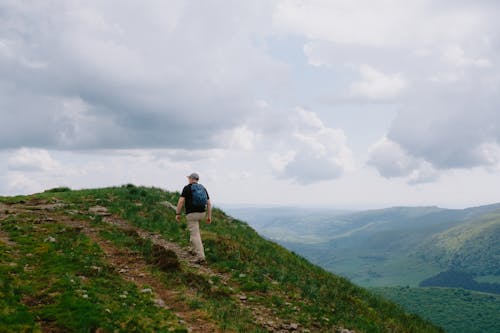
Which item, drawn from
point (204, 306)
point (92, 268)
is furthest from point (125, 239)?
point (204, 306)

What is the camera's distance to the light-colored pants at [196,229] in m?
18.3

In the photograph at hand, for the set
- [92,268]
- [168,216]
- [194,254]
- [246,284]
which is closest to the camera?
[92,268]

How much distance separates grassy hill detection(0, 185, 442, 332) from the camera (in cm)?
1112

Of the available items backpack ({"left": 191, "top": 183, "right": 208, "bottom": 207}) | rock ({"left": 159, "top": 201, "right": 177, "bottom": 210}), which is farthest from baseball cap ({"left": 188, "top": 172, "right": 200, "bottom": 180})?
rock ({"left": 159, "top": 201, "right": 177, "bottom": 210})

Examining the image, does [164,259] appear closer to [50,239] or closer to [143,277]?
[143,277]

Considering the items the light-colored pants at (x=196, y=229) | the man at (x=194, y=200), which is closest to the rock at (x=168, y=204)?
the light-colored pants at (x=196, y=229)

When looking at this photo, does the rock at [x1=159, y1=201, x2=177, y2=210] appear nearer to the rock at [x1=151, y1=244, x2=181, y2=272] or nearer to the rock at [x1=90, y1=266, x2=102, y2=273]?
the rock at [x1=151, y1=244, x2=181, y2=272]

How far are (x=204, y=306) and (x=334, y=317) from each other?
529 cm

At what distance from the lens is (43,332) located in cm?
985

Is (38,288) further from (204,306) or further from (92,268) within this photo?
(204,306)

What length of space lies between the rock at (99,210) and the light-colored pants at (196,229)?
33.5 feet

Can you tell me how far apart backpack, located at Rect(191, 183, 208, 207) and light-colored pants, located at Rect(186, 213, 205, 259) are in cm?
52

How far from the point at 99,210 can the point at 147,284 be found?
46.7ft

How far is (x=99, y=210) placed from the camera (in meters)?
27.1
